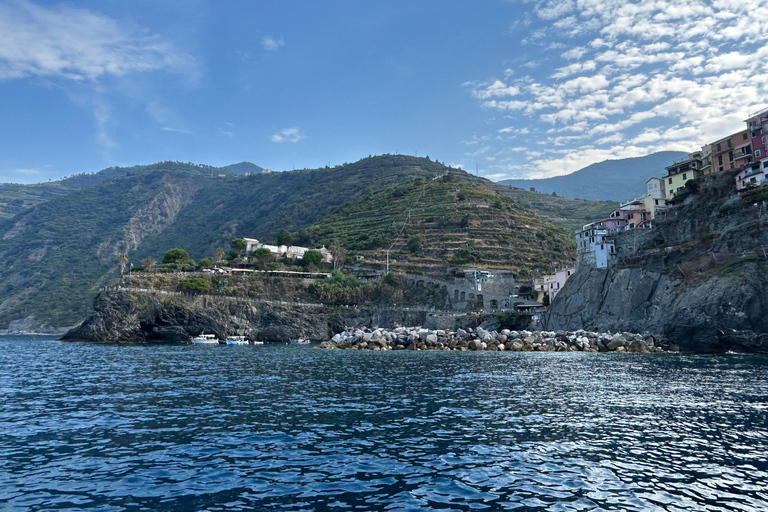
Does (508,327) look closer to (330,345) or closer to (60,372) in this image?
(330,345)

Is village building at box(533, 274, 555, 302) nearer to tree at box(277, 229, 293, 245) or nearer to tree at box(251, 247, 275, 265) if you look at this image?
tree at box(251, 247, 275, 265)

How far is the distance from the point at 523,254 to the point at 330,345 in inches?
2228

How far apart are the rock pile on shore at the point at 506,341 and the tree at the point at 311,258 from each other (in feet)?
129

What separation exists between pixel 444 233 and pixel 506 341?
55.7 meters

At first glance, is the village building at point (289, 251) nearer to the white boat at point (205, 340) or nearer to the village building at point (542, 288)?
the white boat at point (205, 340)

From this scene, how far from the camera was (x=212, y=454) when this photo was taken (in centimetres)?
1303

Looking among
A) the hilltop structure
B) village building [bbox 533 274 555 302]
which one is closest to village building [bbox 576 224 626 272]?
the hilltop structure

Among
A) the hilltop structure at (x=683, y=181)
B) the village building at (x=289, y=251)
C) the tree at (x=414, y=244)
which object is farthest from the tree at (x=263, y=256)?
the hilltop structure at (x=683, y=181)

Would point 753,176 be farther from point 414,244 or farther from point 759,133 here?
point 414,244

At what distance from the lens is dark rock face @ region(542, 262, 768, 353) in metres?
45.4

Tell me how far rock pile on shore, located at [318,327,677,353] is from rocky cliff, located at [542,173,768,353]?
3937mm

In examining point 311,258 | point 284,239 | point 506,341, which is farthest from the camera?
point 284,239

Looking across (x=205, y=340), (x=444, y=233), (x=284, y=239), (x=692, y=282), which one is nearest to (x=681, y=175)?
(x=692, y=282)

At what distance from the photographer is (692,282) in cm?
5219
